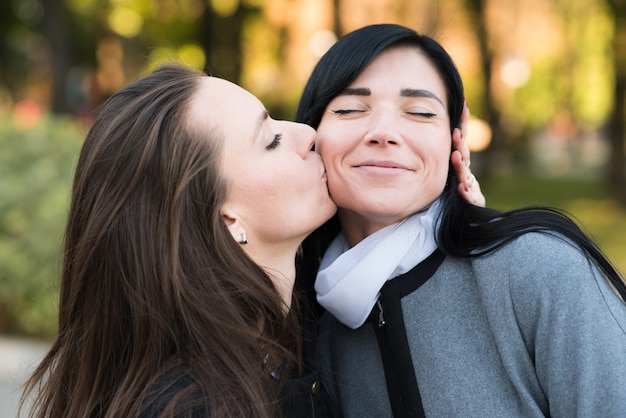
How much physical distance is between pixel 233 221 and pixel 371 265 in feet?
1.45

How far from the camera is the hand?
250 cm

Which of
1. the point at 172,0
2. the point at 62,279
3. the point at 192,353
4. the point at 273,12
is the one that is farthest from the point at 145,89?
the point at 273,12

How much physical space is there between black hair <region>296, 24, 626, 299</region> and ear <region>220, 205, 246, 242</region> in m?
0.54

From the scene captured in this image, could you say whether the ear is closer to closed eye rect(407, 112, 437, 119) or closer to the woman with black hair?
the woman with black hair

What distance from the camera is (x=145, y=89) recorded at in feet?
7.53

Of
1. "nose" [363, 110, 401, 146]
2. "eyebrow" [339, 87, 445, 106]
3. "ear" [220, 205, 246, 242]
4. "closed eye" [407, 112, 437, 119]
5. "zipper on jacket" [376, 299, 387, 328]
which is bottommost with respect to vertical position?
"zipper on jacket" [376, 299, 387, 328]

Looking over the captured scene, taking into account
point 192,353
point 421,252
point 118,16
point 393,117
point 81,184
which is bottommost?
point 118,16

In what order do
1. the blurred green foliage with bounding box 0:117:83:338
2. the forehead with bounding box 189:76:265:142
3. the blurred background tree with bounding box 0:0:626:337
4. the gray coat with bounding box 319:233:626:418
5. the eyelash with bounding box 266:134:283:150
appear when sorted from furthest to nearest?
the blurred background tree with bounding box 0:0:626:337, the blurred green foliage with bounding box 0:117:83:338, the eyelash with bounding box 266:134:283:150, the forehead with bounding box 189:76:265:142, the gray coat with bounding box 319:233:626:418

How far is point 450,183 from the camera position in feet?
8.32

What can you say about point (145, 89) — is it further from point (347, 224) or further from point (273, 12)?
point (273, 12)

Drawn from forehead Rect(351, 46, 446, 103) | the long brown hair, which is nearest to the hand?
forehead Rect(351, 46, 446, 103)

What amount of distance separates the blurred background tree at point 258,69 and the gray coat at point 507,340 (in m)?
0.91

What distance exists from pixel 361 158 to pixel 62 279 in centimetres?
101

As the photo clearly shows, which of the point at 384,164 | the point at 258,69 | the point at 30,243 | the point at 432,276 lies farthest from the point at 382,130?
the point at 258,69
